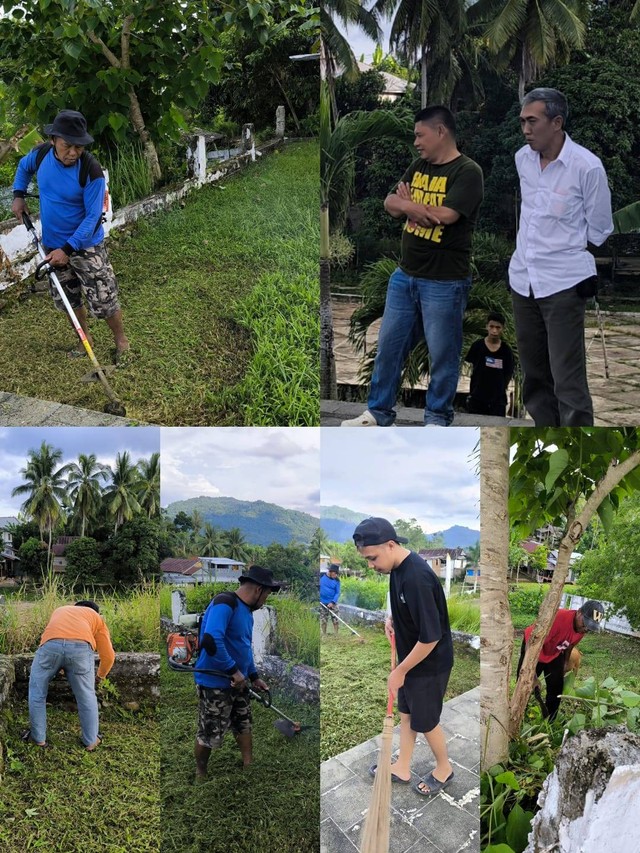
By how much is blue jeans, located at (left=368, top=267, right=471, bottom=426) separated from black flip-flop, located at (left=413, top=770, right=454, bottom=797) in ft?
4.72

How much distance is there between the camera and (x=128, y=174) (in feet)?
13.8

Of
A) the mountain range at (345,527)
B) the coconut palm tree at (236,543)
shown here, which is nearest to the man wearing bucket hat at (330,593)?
the mountain range at (345,527)

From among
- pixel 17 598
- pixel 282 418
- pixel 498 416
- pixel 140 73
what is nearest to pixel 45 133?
pixel 140 73

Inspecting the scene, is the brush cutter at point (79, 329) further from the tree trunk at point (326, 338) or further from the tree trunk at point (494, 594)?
the tree trunk at point (494, 594)

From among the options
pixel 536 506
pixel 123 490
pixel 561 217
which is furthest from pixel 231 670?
pixel 561 217

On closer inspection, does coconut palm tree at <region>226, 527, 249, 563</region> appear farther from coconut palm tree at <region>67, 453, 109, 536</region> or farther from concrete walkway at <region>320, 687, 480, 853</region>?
concrete walkway at <region>320, 687, 480, 853</region>

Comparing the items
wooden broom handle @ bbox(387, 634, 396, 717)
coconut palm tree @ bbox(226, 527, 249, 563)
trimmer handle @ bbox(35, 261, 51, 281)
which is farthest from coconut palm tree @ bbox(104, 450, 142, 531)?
wooden broom handle @ bbox(387, 634, 396, 717)

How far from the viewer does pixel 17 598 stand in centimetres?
375

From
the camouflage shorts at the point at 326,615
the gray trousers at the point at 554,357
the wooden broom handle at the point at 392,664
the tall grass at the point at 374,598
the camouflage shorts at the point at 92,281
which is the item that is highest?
the camouflage shorts at the point at 92,281

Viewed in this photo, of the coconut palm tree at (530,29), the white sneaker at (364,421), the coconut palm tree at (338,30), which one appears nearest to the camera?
the coconut palm tree at (530,29)

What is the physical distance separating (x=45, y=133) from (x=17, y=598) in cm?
203

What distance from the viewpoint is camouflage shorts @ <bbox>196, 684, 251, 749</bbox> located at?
3.62 meters

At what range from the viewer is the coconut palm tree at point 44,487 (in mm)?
3719

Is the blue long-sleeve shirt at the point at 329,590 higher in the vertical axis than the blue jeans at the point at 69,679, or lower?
higher
